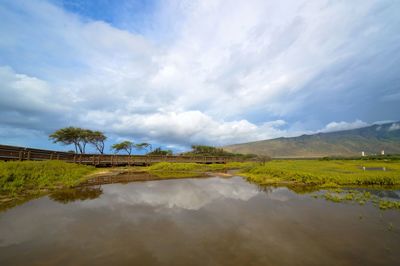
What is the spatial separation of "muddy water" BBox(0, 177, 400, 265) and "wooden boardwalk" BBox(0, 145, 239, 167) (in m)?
13.3

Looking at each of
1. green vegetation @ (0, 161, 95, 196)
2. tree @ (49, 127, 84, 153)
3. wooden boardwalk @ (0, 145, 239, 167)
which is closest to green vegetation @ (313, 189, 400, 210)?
green vegetation @ (0, 161, 95, 196)

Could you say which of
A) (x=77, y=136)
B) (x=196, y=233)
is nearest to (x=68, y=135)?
(x=77, y=136)

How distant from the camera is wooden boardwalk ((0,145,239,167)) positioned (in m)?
17.5

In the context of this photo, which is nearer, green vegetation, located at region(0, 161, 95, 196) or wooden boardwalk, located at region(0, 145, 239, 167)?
green vegetation, located at region(0, 161, 95, 196)

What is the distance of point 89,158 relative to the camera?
94.3ft

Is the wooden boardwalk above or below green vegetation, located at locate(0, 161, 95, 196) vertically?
above

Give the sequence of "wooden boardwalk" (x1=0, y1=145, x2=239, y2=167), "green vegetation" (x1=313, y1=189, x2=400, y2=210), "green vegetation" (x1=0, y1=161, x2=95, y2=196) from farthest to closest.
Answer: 1. "wooden boardwalk" (x1=0, y1=145, x2=239, y2=167)
2. "green vegetation" (x1=0, y1=161, x2=95, y2=196)
3. "green vegetation" (x1=313, y1=189, x2=400, y2=210)

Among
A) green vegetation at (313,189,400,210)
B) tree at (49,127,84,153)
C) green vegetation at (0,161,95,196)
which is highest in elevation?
tree at (49,127,84,153)

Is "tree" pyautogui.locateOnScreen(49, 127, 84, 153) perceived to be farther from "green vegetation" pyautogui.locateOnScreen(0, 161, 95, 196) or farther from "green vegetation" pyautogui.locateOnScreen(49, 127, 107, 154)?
"green vegetation" pyautogui.locateOnScreen(0, 161, 95, 196)

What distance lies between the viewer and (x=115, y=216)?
22.2 ft

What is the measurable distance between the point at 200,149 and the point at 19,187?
7006cm

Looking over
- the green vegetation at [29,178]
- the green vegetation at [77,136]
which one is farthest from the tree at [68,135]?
the green vegetation at [29,178]

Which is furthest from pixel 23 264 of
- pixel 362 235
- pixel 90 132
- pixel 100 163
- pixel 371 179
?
pixel 90 132

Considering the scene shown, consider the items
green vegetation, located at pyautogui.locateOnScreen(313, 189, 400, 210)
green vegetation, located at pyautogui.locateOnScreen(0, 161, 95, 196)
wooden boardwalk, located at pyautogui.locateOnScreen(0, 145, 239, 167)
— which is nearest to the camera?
green vegetation, located at pyautogui.locateOnScreen(313, 189, 400, 210)
